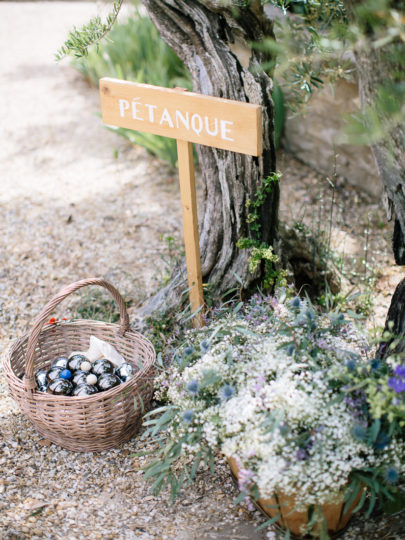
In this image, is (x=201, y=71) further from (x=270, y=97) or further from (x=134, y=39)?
(x=134, y=39)

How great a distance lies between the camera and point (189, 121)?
2131 mm

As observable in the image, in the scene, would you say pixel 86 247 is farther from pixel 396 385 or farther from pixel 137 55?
pixel 396 385

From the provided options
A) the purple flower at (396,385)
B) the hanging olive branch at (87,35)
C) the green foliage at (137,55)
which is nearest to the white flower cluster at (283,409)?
the purple flower at (396,385)

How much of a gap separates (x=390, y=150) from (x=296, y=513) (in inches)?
45.8

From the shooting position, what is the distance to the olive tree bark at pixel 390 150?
5.41 ft

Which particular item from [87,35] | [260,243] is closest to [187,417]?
[260,243]

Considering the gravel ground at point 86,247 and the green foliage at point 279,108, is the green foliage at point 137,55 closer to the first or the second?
the gravel ground at point 86,247

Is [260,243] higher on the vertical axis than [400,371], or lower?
lower

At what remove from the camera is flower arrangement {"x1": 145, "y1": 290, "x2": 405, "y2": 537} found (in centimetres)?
159

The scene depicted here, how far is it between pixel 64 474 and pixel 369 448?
1.16m

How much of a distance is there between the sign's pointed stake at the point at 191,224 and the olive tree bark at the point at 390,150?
2.32 ft

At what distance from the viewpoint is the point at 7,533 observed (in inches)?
71.5

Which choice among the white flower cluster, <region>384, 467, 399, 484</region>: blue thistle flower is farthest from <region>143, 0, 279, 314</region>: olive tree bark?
<region>384, 467, 399, 484</region>: blue thistle flower

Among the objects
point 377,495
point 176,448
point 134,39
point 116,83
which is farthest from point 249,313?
point 134,39
